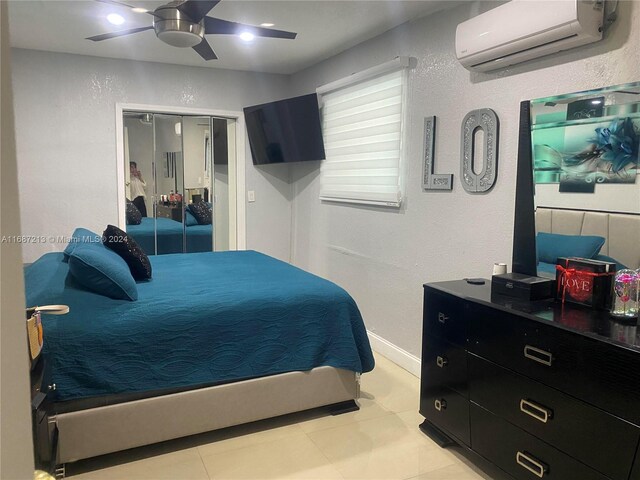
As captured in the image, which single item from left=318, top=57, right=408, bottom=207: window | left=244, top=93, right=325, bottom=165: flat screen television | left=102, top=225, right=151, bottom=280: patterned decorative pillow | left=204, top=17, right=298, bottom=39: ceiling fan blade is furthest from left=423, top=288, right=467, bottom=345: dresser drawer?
left=244, top=93, right=325, bottom=165: flat screen television

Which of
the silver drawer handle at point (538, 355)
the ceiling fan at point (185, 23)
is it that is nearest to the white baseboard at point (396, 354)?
the silver drawer handle at point (538, 355)

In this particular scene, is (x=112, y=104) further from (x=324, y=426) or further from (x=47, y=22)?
(x=324, y=426)

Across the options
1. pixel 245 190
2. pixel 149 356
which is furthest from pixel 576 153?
pixel 245 190

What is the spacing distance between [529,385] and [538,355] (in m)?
0.14

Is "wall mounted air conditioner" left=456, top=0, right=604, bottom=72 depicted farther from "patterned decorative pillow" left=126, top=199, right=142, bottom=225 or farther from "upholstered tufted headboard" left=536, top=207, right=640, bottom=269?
"patterned decorative pillow" left=126, top=199, right=142, bottom=225

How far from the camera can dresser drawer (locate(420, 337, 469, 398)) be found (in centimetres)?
229

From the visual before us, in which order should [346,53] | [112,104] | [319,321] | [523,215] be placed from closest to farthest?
[523,215], [319,321], [346,53], [112,104]

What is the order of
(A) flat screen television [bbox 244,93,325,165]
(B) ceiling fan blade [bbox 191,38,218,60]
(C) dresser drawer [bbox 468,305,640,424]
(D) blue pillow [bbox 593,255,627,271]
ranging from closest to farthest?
(C) dresser drawer [bbox 468,305,640,424]
(D) blue pillow [bbox 593,255,627,271]
(B) ceiling fan blade [bbox 191,38,218,60]
(A) flat screen television [bbox 244,93,325,165]

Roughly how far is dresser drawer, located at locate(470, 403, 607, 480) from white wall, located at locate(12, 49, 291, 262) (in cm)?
374

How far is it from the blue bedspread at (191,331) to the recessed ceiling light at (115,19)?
5.49 ft

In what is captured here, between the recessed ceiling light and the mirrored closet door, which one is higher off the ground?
the recessed ceiling light

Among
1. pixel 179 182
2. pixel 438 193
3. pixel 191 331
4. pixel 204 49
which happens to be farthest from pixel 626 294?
pixel 179 182

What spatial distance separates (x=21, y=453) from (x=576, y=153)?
2336 mm

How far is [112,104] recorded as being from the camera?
4.38 meters
